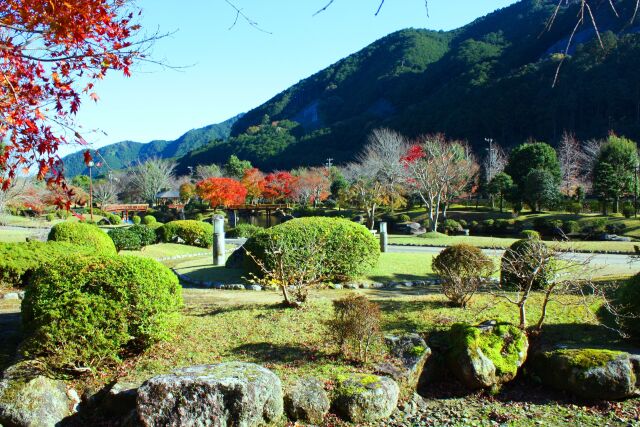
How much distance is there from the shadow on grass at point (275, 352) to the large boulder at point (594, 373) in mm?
3037

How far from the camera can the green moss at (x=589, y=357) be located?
5785mm

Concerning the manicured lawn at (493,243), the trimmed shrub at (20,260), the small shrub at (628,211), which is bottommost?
the manicured lawn at (493,243)

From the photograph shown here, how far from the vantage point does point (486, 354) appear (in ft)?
20.0

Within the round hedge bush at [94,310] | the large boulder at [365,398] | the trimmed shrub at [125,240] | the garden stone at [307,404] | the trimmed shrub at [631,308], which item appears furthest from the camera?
the trimmed shrub at [125,240]

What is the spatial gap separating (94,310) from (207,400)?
2105 millimetres

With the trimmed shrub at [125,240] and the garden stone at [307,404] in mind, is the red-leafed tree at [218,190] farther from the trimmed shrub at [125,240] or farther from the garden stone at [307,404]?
the garden stone at [307,404]

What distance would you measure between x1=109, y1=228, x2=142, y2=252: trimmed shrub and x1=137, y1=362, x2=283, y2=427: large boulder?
14.8 metres

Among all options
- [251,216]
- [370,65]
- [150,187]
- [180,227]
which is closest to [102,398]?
[180,227]

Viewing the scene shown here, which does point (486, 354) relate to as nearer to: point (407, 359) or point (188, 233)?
point (407, 359)

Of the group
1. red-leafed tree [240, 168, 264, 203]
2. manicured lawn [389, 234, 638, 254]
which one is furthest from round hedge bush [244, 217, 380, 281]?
red-leafed tree [240, 168, 264, 203]

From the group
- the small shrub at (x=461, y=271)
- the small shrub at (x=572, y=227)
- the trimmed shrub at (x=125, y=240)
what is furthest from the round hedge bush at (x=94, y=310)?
the small shrub at (x=572, y=227)

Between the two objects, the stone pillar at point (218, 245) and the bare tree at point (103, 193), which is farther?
the bare tree at point (103, 193)

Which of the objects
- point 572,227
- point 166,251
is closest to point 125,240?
point 166,251

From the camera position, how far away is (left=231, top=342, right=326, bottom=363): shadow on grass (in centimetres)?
618
